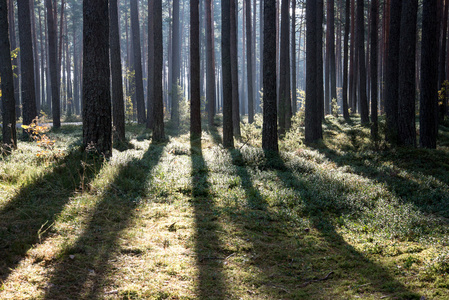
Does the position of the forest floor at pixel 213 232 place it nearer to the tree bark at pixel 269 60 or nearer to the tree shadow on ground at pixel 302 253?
the tree shadow on ground at pixel 302 253

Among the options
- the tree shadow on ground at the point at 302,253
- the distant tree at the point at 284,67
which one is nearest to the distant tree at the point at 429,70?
the distant tree at the point at 284,67

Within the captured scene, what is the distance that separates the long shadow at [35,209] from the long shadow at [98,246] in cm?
49

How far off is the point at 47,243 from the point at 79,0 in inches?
1901

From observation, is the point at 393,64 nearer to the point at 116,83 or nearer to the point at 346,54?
the point at 346,54

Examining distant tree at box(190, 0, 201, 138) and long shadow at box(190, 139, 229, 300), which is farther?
distant tree at box(190, 0, 201, 138)

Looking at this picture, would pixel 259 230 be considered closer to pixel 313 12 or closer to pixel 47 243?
pixel 47 243

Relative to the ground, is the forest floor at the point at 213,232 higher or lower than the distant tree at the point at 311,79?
lower

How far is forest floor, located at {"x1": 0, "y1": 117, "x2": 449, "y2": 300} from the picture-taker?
3.48 meters

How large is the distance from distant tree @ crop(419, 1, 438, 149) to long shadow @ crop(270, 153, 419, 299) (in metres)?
7.07

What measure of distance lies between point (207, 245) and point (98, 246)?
1449 mm

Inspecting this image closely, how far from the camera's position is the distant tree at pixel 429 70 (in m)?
11.6

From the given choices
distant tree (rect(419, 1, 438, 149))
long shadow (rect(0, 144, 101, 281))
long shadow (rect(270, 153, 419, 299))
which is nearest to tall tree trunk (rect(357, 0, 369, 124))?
distant tree (rect(419, 1, 438, 149))

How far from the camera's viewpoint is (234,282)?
3.66 metres

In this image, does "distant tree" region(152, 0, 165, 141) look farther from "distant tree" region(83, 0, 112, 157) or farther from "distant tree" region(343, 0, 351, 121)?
"distant tree" region(343, 0, 351, 121)
